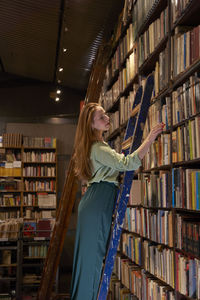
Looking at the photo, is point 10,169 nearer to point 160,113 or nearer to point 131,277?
point 131,277

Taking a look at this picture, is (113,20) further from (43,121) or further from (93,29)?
(43,121)

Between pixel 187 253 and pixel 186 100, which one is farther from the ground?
pixel 186 100

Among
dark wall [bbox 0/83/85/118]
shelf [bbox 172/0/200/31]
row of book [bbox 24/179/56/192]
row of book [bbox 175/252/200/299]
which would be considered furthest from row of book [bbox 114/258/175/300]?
dark wall [bbox 0/83/85/118]

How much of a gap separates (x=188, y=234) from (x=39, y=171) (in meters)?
6.16

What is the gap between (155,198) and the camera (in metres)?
2.92

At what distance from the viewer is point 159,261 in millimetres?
2803

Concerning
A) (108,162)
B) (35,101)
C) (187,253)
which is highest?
(35,101)

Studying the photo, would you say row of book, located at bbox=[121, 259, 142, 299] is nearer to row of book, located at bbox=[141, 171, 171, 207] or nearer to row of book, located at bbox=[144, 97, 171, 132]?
row of book, located at bbox=[141, 171, 171, 207]

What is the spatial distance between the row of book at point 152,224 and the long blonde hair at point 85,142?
2.22ft

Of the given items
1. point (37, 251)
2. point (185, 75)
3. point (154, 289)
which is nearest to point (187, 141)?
point (185, 75)

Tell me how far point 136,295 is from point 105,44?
3338mm

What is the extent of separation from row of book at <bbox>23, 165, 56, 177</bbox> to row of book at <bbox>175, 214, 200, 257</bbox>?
5917mm

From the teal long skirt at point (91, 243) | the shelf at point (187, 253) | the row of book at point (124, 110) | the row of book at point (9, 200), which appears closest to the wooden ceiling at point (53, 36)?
the row of book at point (124, 110)

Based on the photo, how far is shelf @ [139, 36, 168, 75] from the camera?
2.87m
